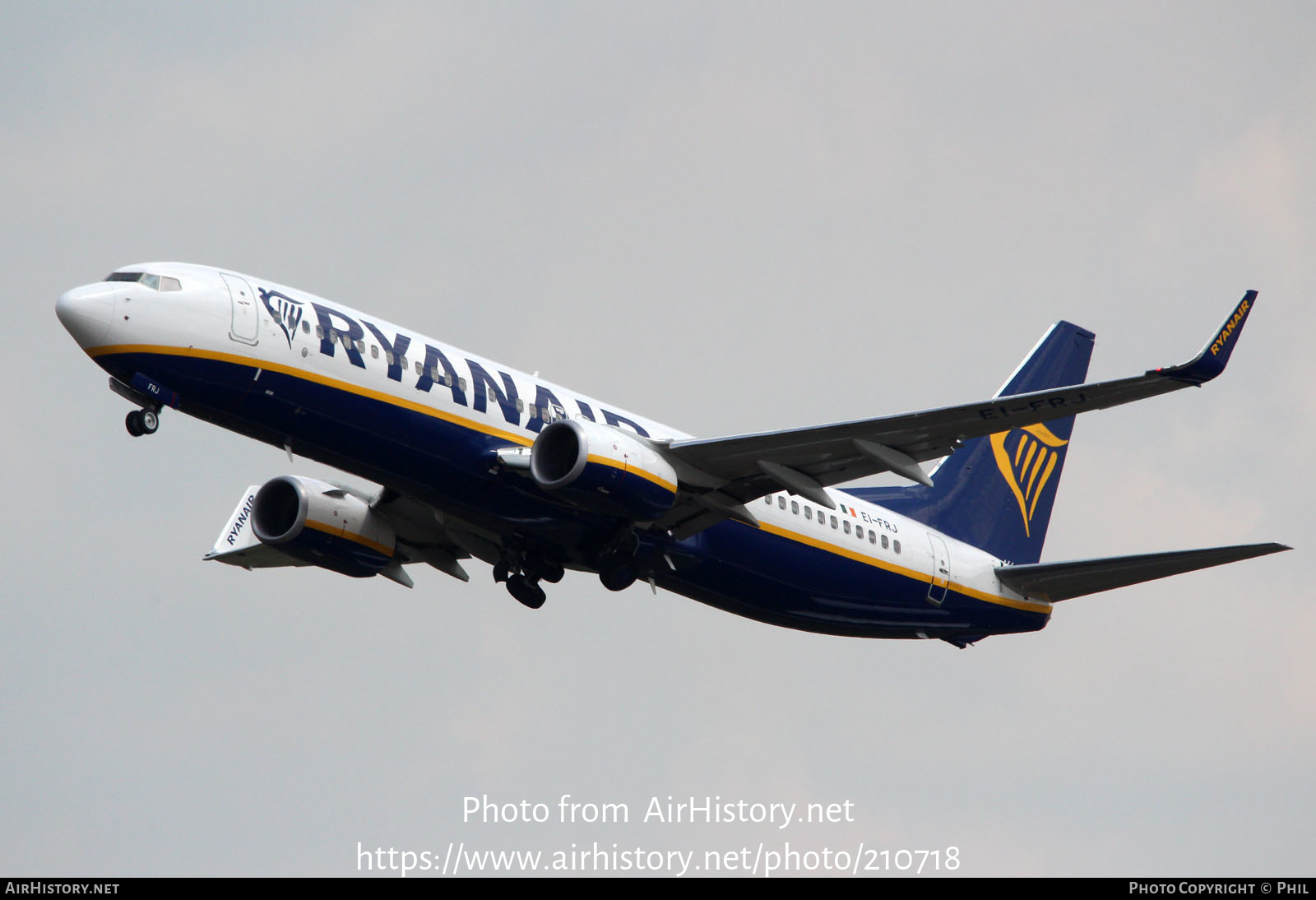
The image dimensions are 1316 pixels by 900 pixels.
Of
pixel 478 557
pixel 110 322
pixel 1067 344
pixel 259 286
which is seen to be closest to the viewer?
pixel 110 322

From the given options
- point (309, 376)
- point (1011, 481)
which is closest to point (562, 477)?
point (309, 376)

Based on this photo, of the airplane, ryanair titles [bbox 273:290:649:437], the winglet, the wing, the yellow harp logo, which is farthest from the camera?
the yellow harp logo

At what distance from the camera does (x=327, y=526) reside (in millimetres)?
39000

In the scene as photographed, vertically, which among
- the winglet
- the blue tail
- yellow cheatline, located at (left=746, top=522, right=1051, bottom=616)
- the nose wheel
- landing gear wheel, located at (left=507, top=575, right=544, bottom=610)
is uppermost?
the blue tail

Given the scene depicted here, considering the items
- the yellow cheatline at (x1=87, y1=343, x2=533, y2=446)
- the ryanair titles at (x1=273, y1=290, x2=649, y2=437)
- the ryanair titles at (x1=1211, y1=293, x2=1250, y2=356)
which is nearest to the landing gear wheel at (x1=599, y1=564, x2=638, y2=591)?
the ryanair titles at (x1=273, y1=290, x2=649, y2=437)

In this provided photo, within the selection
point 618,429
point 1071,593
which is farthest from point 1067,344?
point 618,429

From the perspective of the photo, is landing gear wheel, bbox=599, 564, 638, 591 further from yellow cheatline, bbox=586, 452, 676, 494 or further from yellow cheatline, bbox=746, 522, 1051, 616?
yellow cheatline, bbox=746, 522, 1051, 616

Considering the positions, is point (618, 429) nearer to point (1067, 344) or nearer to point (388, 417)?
point (388, 417)

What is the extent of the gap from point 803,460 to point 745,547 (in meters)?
3.55

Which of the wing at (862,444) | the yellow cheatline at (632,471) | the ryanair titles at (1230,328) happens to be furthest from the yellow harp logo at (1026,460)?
the ryanair titles at (1230,328)

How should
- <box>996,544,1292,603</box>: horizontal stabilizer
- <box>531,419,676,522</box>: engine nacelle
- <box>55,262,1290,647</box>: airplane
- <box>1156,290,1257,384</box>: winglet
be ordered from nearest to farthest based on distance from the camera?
<box>1156,290,1257,384</box>: winglet → <box>55,262,1290,647</box>: airplane → <box>531,419,676,522</box>: engine nacelle → <box>996,544,1292,603</box>: horizontal stabilizer

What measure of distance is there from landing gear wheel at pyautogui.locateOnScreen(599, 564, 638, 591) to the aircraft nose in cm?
1173

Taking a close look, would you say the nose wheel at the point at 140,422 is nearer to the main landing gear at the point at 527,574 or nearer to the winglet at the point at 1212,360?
the main landing gear at the point at 527,574

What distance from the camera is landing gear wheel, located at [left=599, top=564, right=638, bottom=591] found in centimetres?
3600
